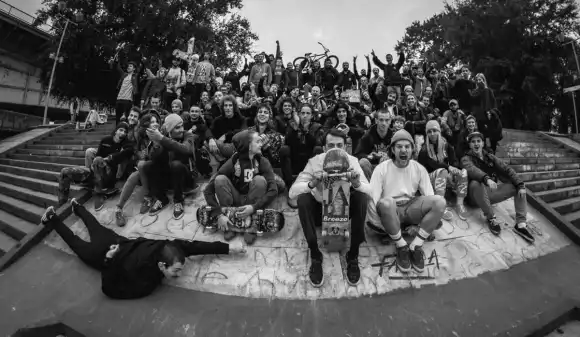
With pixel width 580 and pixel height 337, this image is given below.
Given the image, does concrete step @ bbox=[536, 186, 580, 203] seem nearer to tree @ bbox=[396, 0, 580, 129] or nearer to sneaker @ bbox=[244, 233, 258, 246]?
sneaker @ bbox=[244, 233, 258, 246]

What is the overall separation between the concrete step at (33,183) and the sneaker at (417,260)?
20.2 feet

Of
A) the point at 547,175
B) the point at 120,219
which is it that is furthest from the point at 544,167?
the point at 120,219

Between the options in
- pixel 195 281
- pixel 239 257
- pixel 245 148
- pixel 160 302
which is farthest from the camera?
pixel 245 148

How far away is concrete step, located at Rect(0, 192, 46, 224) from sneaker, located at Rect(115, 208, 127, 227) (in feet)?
6.55

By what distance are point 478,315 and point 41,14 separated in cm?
2523

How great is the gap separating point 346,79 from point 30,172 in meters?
9.99

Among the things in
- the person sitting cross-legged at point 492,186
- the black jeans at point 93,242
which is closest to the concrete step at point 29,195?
the black jeans at point 93,242

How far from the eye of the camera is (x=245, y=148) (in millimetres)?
4113

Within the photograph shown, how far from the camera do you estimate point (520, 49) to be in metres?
17.6

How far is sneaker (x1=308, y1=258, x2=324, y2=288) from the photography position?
10.4 ft

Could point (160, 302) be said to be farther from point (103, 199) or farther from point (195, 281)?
point (103, 199)

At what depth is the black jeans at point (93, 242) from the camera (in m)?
3.57

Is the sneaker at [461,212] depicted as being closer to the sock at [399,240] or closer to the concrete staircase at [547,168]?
the sock at [399,240]

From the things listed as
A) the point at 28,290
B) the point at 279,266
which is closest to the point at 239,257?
the point at 279,266
